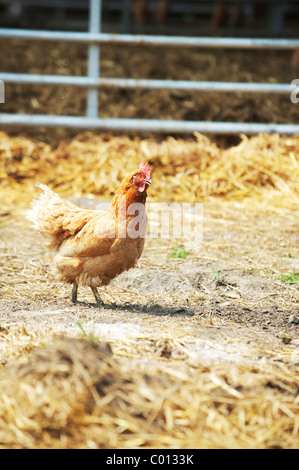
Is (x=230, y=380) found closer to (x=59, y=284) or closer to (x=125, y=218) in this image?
(x=125, y=218)

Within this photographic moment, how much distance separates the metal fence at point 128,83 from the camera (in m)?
6.00

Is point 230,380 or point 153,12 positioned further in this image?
point 153,12

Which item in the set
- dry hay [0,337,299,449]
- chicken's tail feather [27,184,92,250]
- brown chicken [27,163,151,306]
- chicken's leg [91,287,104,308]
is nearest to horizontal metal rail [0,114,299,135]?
chicken's tail feather [27,184,92,250]

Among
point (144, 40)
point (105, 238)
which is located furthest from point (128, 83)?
point (105, 238)

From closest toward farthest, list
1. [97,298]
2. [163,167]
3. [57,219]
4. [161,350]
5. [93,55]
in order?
1. [161,350]
2. [97,298]
3. [57,219]
4. [163,167]
5. [93,55]

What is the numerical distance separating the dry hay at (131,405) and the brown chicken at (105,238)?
3.47 feet

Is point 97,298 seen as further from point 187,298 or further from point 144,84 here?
point 144,84

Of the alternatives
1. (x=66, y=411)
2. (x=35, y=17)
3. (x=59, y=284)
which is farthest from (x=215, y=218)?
(x=35, y=17)

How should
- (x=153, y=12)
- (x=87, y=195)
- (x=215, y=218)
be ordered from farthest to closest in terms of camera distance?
1. (x=153, y=12)
2. (x=87, y=195)
3. (x=215, y=218)

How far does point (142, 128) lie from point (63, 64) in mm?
2450

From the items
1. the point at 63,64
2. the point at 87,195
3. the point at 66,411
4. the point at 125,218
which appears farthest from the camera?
the point at 63,64

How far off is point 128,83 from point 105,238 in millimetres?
3448

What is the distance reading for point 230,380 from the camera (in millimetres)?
2146

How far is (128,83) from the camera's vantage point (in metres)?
6.14
